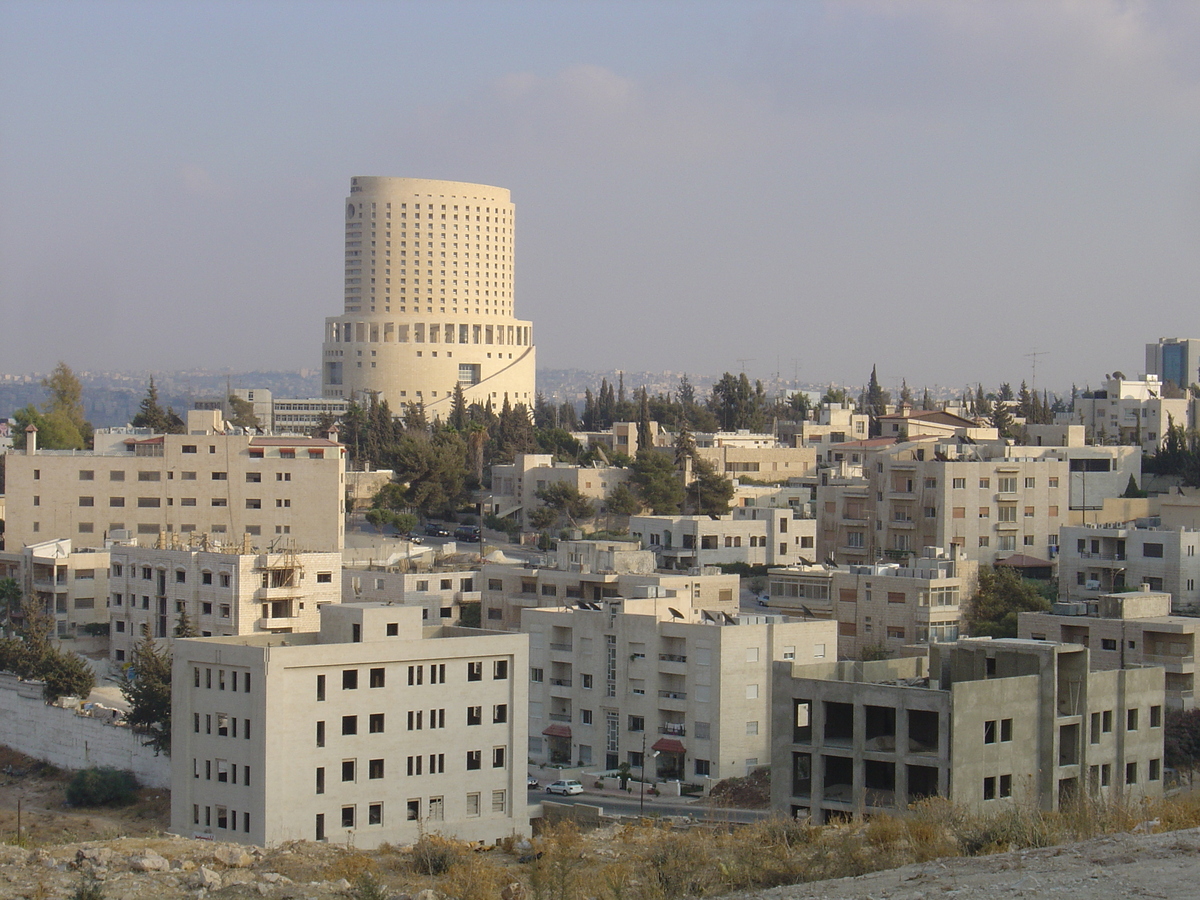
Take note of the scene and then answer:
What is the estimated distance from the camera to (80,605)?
2087 inches

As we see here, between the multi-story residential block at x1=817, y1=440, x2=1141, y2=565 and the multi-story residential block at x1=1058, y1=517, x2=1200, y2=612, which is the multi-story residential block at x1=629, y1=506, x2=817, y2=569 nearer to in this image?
A: the multi-story residential block at x1=817, y1=440, x2=1141, y2=565

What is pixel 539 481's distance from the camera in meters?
74.3

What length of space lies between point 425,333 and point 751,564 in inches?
3191

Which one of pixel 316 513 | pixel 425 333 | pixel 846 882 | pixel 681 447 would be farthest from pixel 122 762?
pixel 425 333

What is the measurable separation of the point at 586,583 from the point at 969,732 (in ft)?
68.2

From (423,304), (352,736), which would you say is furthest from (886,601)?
(423,304)

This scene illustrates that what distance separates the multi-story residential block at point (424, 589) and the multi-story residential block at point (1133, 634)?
17008 millimetres

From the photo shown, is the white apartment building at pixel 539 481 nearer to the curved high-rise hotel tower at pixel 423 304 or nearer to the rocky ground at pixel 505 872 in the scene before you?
the rocky ground at pixel 505 872

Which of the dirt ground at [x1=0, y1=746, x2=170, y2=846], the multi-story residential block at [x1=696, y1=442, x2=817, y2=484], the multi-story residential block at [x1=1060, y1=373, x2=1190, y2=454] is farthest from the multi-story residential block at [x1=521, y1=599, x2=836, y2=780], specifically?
the multi-story residential block at [x1=1060, y1=373, x2=1190, y2=454]

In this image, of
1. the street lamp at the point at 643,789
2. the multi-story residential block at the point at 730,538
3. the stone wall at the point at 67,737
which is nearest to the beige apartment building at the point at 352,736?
the street lamp at the point at 643,789

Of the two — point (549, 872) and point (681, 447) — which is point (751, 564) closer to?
point (681, 447)

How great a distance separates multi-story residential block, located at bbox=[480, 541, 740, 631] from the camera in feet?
153

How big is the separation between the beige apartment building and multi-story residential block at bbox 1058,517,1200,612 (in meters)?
23.8

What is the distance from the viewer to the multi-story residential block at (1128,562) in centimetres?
5138
